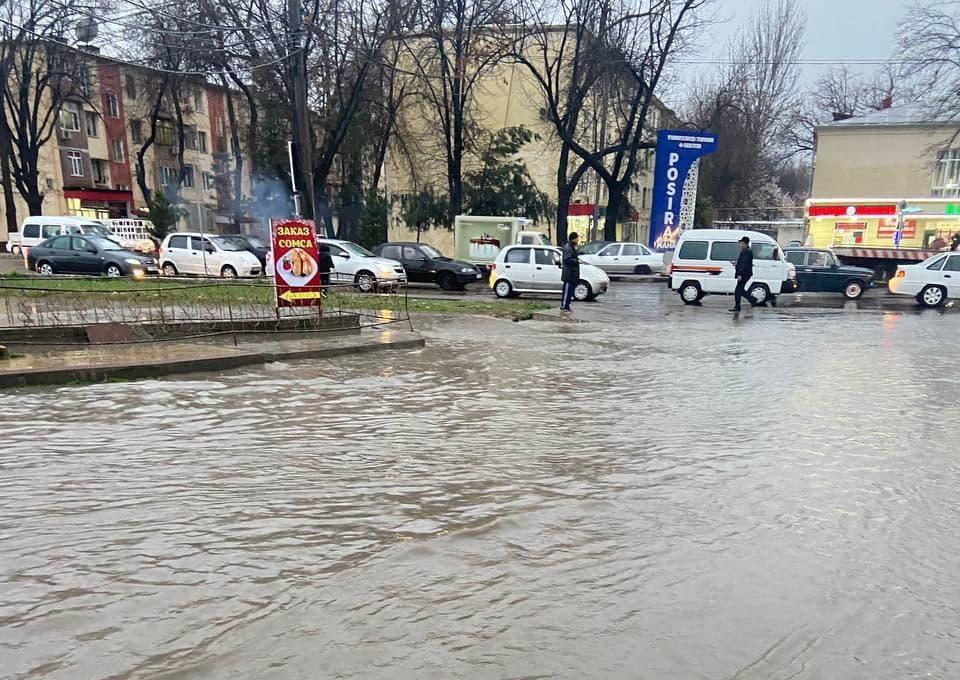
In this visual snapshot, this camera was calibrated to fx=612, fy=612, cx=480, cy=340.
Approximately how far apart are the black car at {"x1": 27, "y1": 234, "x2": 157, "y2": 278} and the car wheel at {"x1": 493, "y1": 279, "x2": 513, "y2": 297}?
10.8 metres

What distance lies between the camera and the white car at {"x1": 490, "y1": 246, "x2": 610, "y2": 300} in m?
18.2

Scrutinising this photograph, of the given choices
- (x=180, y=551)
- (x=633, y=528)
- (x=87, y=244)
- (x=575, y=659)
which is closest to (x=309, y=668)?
(x=575, y=659)

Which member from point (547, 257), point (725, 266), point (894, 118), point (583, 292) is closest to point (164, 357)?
point (547, 257)

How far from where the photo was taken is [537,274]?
18.2 metres

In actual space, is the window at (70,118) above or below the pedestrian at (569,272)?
above

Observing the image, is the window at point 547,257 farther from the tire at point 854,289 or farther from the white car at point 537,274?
the tire at point 854,289

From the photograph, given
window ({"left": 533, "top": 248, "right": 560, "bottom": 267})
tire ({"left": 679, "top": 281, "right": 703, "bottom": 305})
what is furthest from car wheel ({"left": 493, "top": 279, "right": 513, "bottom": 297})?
tire ({"left": 679, "top": 281, "right": 703, "bottom": 305})

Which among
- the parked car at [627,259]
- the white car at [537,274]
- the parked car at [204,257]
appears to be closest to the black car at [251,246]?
the parked car at [204,257]

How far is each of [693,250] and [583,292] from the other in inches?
139

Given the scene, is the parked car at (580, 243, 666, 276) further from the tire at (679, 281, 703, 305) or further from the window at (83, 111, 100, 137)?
the window at (83, 111, 100, 137)

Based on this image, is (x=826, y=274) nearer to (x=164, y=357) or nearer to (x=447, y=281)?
(x=447, y=281)

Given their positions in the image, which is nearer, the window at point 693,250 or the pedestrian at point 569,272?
the pedestrian at point 569,272

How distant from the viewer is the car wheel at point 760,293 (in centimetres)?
1812

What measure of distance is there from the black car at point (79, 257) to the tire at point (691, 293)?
16.5 m
